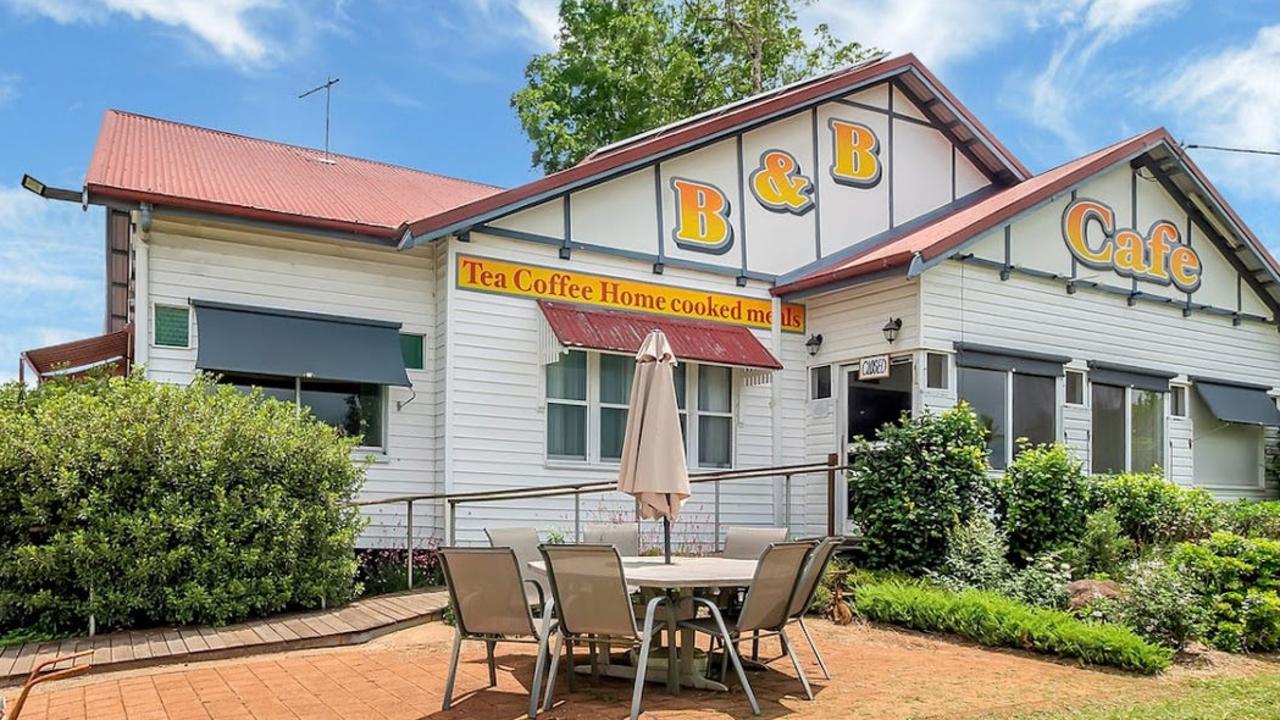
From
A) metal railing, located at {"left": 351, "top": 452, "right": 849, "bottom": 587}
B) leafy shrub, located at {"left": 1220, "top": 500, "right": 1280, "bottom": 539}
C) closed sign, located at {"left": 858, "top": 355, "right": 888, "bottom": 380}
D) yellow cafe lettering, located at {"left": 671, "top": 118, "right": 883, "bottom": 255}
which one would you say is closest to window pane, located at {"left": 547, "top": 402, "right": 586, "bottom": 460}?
metal railing, located at {"left": 351, "top": 452, "right": 849, "bottom": 587}

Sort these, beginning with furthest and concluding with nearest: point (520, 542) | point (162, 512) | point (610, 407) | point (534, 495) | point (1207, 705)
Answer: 1. point (610, 407)
2. point (534, 495)
3. point (162, 512)
4. point (520, 542)
5. point (1207, 705)

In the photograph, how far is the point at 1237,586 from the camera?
29.6ft

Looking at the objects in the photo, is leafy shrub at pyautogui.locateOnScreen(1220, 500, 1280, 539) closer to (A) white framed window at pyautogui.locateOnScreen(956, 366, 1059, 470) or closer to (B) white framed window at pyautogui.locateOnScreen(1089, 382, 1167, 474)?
(B) white framed window at pyautogui.locateOnScreen(1089, 382, 1167, 474)

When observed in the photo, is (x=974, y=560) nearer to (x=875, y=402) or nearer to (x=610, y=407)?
(x=875, y=402)

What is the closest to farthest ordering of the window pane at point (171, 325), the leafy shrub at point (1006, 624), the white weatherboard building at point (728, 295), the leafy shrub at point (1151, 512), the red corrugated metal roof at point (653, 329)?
the leafy shrub at point (1006, 624)
the window pane at point (171, 325)
the white weatherboard building at point (728, 295)
the red corrugated metal roof at point (653, 329)
the leafy shrub at point (1151, 512)

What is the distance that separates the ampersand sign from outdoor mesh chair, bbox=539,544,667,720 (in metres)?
8.78

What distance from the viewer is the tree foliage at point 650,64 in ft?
91.6

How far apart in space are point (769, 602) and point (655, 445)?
1444 mm

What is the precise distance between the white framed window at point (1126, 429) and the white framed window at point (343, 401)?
9135 millimetres

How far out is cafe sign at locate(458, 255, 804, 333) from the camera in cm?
1190

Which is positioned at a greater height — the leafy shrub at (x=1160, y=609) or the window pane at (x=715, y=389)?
the window pane at (x=715, y=389)

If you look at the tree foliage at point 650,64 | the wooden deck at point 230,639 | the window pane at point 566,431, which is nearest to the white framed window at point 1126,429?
the window pane at point 566,431

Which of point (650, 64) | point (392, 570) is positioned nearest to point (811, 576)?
point (392, 570)

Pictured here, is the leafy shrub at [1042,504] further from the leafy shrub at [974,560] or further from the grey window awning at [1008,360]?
the grey window awning at [1008,360]
